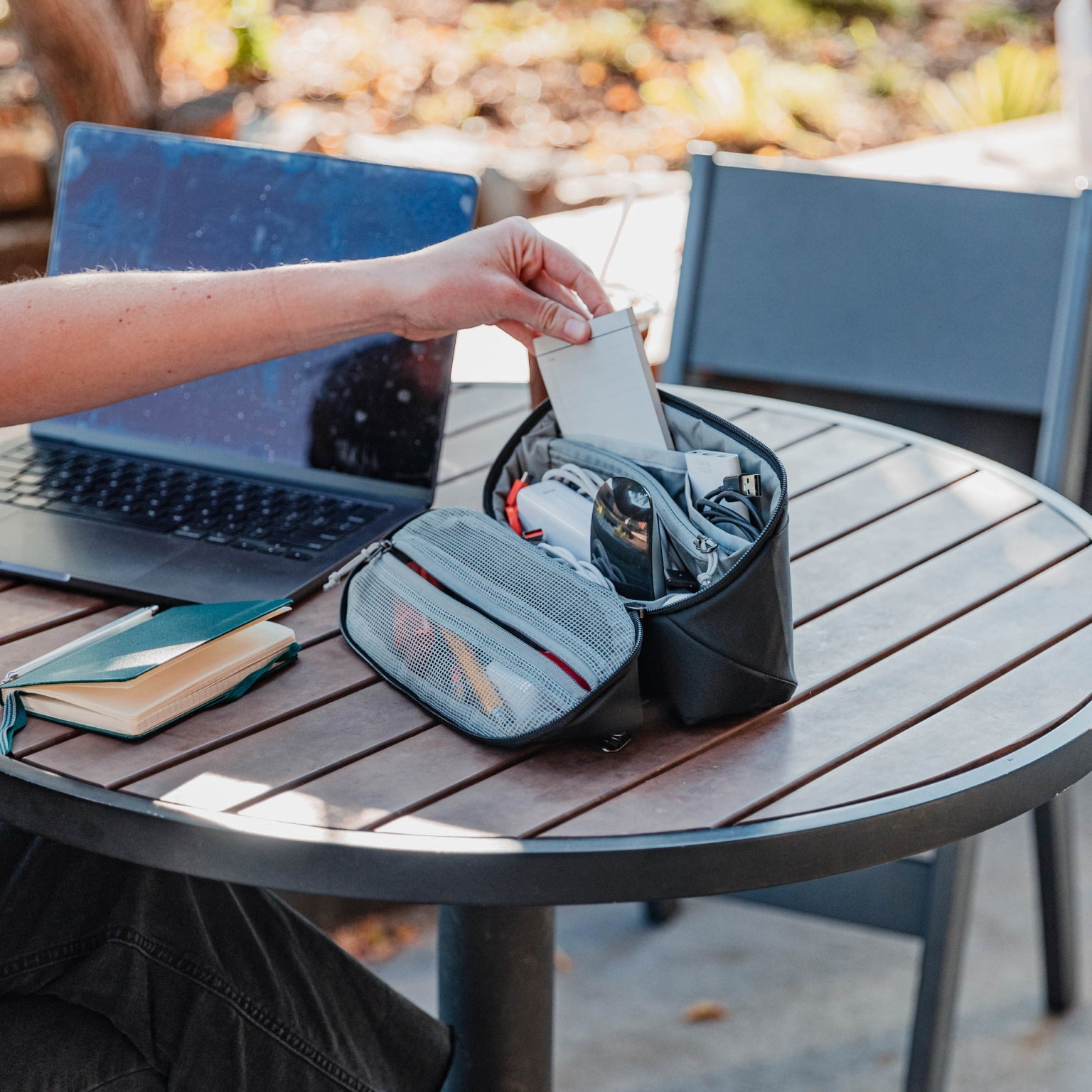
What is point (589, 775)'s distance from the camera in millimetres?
910

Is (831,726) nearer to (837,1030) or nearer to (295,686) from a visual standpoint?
(295,686)

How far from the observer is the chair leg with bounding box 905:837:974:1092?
60.2 inches

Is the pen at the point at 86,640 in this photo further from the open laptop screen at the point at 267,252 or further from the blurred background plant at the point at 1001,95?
the blurred background plant at the point at 1001,95

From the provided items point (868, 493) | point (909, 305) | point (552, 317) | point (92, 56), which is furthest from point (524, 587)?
point (92, 56)

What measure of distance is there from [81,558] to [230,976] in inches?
16.5

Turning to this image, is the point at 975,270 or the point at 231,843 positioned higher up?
the point at 975,270

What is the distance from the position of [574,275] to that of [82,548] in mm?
538

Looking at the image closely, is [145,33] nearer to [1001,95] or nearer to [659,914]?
[659,914]

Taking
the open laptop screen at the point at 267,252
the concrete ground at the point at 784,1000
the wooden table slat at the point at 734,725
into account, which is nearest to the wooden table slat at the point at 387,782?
the wooden table slat at the point at 734,725

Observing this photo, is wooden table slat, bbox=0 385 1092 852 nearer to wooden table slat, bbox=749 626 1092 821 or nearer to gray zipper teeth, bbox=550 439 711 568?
wooden table slat, bbox=749 626 1092 821

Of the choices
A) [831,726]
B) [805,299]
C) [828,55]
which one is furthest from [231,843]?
[828,55]

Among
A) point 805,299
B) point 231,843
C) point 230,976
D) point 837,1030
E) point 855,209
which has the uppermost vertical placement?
point 855,209

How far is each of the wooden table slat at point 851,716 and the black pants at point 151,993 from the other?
0.39 m

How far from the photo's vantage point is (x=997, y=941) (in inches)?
85.0
